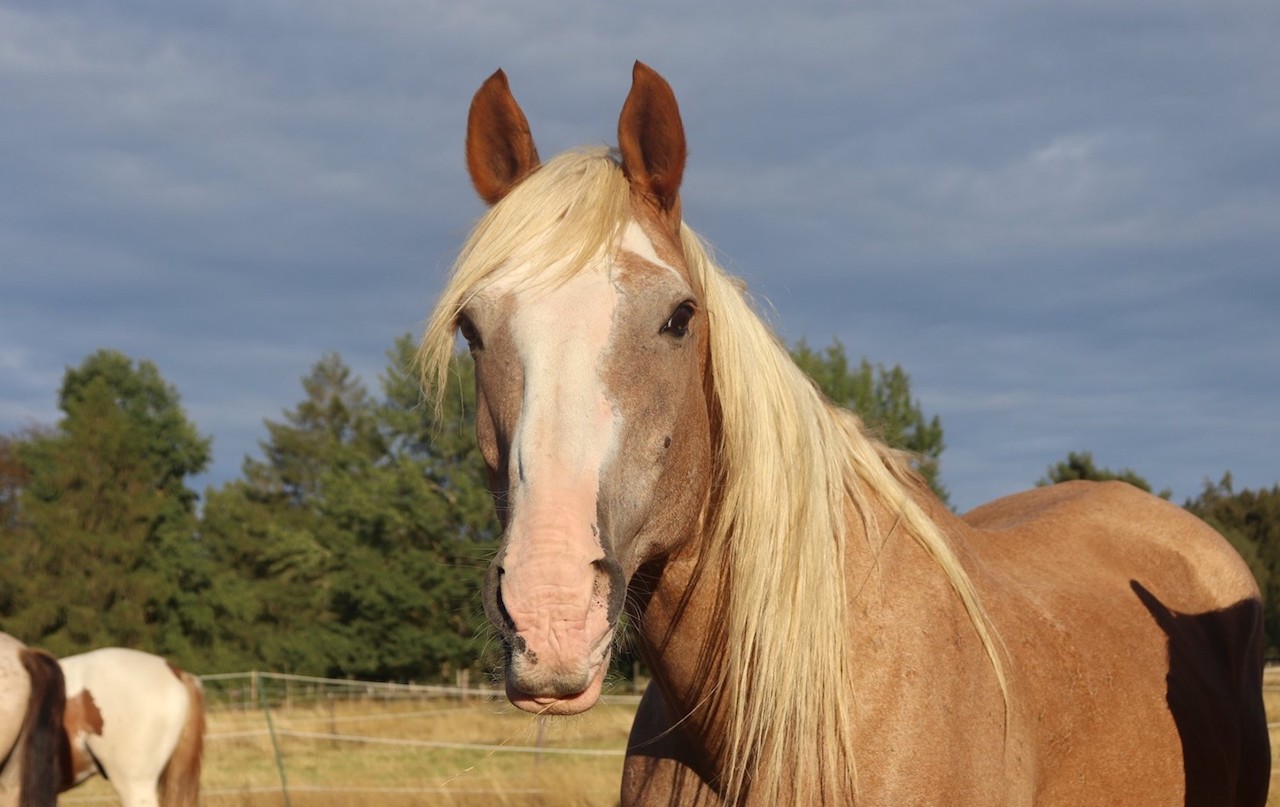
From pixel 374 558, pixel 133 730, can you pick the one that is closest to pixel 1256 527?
pixel 374 558

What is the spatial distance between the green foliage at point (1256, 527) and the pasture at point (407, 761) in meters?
15.3

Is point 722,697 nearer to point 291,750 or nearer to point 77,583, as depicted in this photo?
point 291,750

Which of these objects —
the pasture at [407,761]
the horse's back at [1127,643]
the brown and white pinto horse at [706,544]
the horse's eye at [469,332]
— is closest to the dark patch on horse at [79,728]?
the pasture at [407,761]

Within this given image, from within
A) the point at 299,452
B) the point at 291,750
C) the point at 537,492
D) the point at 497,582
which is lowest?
the point at 291,750

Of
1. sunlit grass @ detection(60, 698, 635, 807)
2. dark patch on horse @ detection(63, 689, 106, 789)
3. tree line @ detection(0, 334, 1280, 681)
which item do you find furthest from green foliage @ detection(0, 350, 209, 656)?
dark patch on horse @ detection(63, 689, 106, 789)

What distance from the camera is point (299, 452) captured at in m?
54.1

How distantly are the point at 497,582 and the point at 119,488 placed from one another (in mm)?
37303

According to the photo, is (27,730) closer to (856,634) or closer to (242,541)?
(856,634)

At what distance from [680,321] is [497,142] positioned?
685mm

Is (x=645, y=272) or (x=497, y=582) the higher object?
(x=645, y=272)

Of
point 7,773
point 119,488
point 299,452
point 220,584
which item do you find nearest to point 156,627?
point 220,584

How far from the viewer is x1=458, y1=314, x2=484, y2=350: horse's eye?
226cm

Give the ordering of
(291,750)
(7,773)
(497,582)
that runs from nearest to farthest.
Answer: (497,582)
(7,773)
(291,750)

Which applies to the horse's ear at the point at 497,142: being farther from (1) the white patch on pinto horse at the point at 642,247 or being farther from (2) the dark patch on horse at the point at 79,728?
(2) the dark patch on horse at the point at 79,728
